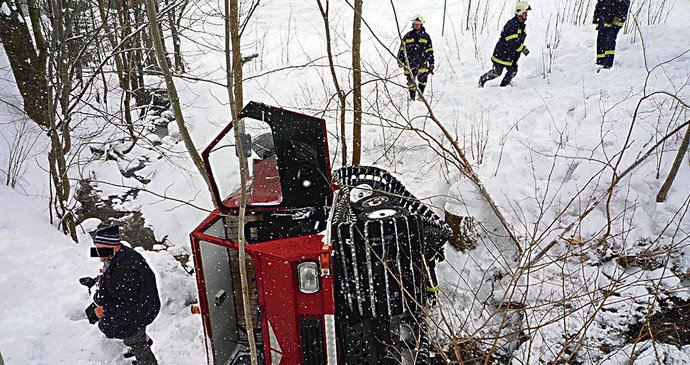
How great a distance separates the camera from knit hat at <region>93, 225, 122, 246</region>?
149 inches

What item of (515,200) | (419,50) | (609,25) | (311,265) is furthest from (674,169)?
(419,50)

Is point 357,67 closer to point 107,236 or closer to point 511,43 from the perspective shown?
point 511,43

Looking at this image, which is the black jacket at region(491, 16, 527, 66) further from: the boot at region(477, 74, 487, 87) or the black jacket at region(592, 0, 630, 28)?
the black jacket at region(592, 0, 630, 28)

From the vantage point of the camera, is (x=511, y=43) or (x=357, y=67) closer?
(x=357, y=67)

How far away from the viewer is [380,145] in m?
8.32

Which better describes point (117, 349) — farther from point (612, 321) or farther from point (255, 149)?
point (612, 321)

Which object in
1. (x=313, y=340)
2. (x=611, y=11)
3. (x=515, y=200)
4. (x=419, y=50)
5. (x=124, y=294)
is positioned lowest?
(x=515, y=200)

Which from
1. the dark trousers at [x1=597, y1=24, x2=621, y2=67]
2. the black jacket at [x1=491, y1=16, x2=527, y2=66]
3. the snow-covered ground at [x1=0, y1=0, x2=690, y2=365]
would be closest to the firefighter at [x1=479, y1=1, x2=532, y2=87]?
the black jacket at [x1=491, y1=16, x2=527, y2=66]

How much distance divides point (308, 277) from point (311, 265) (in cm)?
10

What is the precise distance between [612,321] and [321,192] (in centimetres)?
316

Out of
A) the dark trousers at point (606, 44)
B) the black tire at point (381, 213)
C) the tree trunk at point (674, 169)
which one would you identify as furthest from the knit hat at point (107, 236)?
the dark trousers at point (606, 44)

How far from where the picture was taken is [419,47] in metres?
8.79

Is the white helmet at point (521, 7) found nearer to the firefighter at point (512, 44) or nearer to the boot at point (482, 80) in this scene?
the firefighter at point (512, 44)

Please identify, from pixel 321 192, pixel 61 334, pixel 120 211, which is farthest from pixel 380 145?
pixel 61 334
